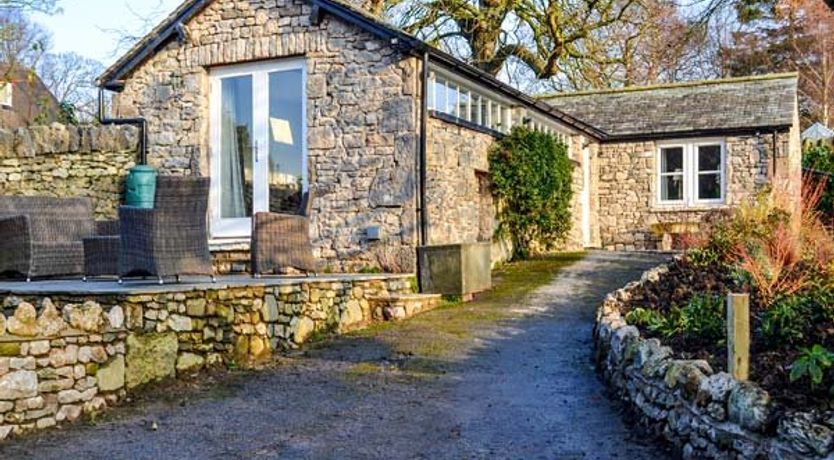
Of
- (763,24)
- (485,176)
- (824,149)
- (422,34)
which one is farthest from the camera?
(763,24)

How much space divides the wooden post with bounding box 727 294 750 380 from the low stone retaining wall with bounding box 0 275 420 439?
170 inches

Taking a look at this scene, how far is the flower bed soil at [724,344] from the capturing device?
382cm

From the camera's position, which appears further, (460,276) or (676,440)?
(460,276)

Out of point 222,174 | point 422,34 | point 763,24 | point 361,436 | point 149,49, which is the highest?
point 763,24

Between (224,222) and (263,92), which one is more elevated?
(263,92)

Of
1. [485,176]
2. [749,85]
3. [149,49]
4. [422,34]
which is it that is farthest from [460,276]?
[749,85]

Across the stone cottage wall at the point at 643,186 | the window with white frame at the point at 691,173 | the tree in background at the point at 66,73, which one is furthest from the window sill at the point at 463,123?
the tree in background at the point at 66,73

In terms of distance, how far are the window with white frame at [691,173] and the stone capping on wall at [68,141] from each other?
1246cm

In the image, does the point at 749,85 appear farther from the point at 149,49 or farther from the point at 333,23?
the point at 149,49

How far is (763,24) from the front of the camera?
29375 millimetres

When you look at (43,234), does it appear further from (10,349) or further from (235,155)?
(10,349)

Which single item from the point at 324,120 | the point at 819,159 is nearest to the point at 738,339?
the point at 324,120

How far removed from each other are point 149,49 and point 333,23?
3.12 meters

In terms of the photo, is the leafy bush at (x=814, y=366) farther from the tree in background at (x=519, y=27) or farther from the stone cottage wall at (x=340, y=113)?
the tree in background at (x=519, y=27)
